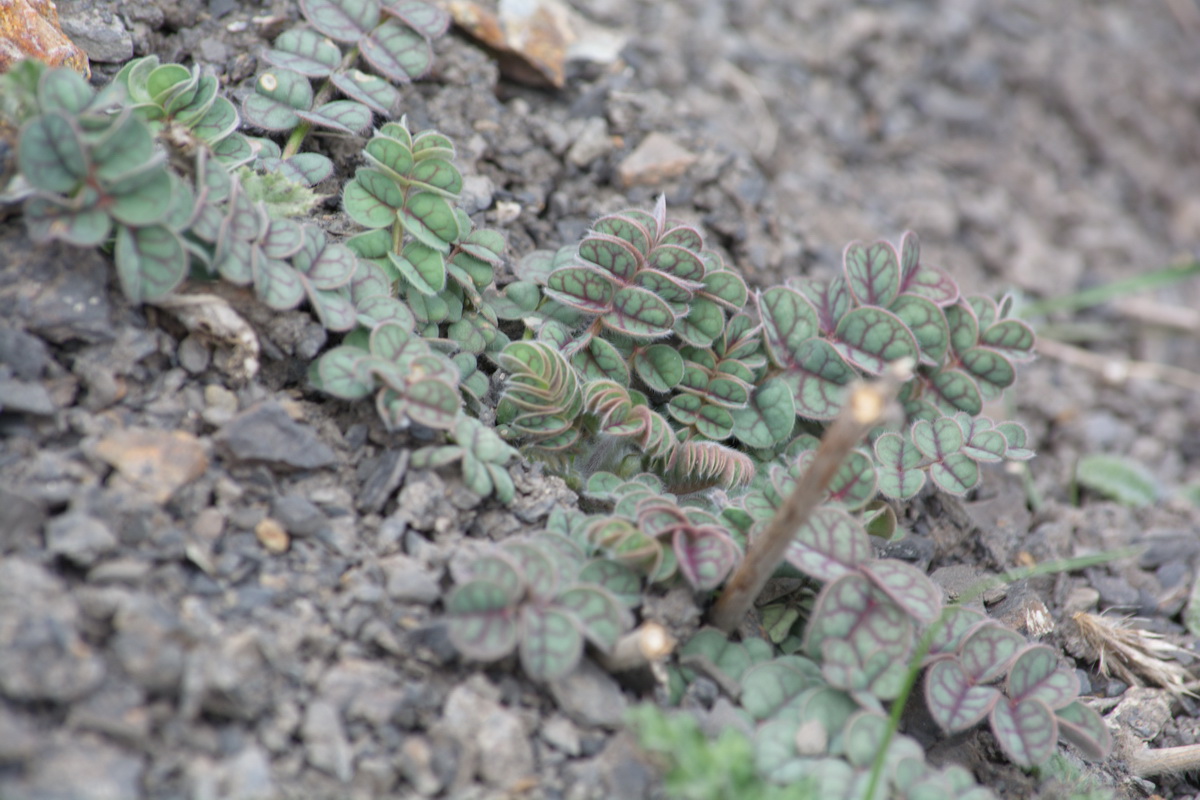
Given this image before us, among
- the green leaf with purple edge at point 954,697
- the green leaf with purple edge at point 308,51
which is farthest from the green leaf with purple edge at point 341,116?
the green leaf with purple edge at point 954,697

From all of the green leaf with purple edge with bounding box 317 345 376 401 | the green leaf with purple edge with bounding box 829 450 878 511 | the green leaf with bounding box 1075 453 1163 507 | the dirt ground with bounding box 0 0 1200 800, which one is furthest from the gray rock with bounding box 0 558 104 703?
the green leaf with bounding box 1075 453 1163 507

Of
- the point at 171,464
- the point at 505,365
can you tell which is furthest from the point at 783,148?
the point at 171,464

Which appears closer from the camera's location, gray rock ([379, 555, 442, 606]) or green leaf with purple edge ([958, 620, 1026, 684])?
gray rock ([379, 555, 442, 606])

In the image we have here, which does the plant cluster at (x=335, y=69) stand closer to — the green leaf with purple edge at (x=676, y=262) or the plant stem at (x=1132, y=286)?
the green leaf with purple edge at (x=676, y=262)

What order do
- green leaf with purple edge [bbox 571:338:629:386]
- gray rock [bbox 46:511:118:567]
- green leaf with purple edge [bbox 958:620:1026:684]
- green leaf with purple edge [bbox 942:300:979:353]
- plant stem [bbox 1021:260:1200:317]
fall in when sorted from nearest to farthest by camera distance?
gray rock [bbox 46:511:118:567] → green leaf with purple edge [bbox 958:620:1026:684] → green leaf with purple edge [bbox 571:338:629:386] → green leaf with purple edge [bbox 942:300:979:353] → plant stem [bbox 1021:260:1200:317]

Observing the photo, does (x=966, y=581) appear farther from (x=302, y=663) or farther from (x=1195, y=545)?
(x=302, y=663)

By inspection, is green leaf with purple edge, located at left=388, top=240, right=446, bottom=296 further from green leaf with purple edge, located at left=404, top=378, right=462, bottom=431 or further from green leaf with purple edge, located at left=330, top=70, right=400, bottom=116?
green leaf with purple edge, located at left=330, top=70, right=400, bottom=116
